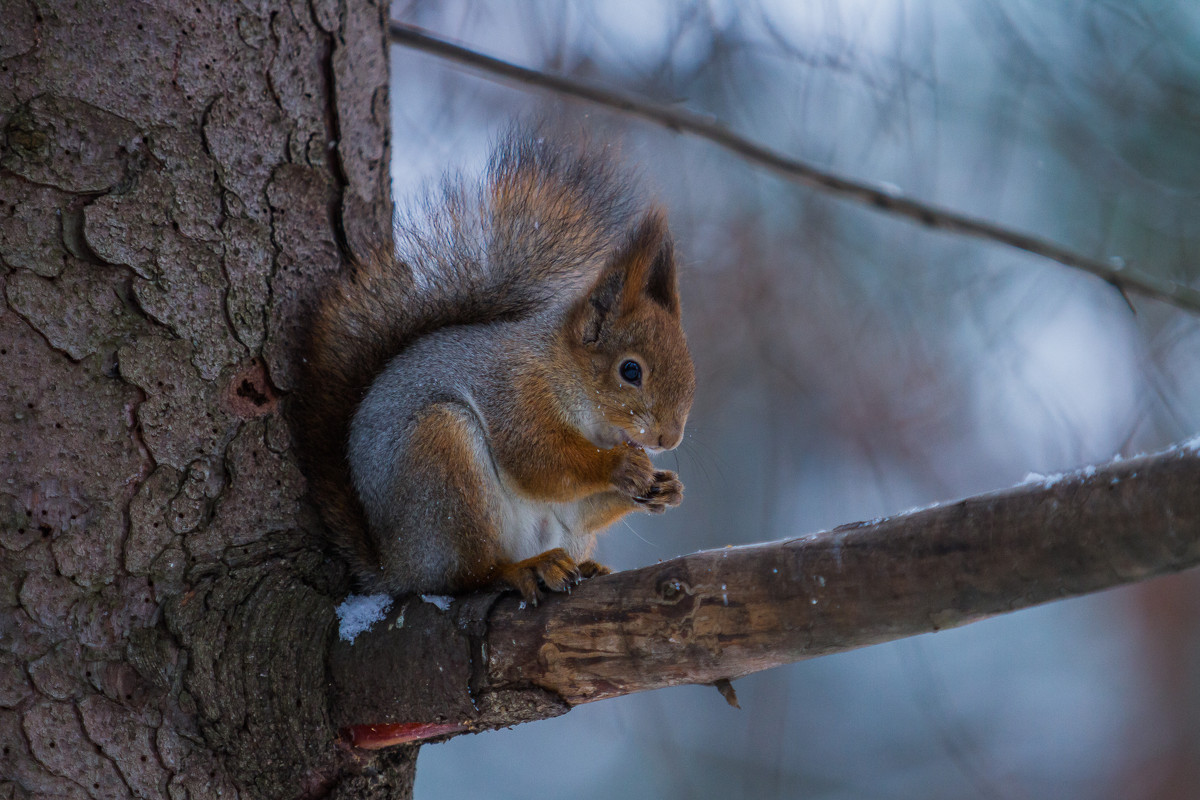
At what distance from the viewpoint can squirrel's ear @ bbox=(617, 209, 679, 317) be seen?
141 centimetres

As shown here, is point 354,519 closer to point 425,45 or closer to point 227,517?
point 227,517

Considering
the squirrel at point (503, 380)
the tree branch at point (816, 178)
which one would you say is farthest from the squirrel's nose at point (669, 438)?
the tree branch at point (816, 178)

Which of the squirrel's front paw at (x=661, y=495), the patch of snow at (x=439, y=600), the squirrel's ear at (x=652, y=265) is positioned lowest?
the patch of snow at (x=439, y=600)

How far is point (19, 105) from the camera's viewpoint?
88 centimetres

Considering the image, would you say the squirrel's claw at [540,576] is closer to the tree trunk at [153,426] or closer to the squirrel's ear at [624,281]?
the tree trunk at [153,426]

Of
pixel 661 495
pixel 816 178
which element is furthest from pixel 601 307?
pixel 816 178

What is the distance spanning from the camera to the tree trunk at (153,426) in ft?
2.83

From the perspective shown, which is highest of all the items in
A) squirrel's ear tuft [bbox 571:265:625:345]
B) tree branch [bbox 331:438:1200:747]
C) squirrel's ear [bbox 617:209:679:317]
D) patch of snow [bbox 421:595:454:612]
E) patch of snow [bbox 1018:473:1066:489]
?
squirrel's ear [bbox 617:209:679:317]

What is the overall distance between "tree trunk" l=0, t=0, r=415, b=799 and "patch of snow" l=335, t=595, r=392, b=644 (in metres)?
0.02

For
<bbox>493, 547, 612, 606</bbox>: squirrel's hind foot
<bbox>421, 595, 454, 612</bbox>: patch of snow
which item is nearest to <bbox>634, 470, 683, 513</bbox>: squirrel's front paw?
<bbox>493, 547, 612, 606</bbox>: squirrel's hind foot

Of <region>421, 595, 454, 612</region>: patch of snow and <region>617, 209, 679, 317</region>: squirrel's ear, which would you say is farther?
<region>617, 209, 679, 317</region>: squirrel's ear

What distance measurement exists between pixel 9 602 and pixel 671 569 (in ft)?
2.08

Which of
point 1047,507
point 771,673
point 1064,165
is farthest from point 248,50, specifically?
point 771,673

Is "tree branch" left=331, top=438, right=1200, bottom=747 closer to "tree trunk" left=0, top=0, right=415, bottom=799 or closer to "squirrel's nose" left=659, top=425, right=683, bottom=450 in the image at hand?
"tree trunk" left=0, top=0, right=415, bottom=799
